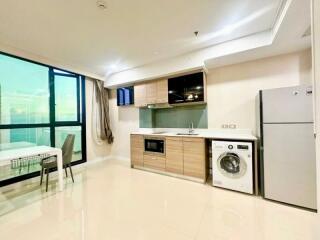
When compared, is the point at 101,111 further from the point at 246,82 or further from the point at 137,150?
the point at 246,82

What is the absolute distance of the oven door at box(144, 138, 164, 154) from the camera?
12.2ft

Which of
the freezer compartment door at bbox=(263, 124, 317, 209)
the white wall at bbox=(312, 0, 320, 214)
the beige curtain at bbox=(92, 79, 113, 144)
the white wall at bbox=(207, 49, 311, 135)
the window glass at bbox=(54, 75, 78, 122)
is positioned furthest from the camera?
the beige curtain at bbox=(92, 79, 113, 144)

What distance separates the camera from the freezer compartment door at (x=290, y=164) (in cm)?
207

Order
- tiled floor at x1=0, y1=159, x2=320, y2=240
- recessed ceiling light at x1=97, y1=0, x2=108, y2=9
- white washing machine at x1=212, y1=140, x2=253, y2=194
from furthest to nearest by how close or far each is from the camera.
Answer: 1. white washing machine at x1=212, y1=140, x2=253, y2=194
2. recessed ceiling light at x1=97, y1=0, x2=108, y2=9
3. tiled floor at x1=0, y1=159, x2=320, y2=240

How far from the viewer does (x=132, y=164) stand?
420cm

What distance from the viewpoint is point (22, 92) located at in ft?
10.8

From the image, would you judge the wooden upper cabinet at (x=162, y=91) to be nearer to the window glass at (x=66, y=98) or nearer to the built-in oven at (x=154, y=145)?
the built-in oven at (x=154, y=145)

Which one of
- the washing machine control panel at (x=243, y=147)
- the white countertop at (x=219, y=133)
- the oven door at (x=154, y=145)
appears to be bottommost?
the oven door at (x=154, y=145)

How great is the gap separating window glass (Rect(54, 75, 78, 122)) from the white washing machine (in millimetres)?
3798

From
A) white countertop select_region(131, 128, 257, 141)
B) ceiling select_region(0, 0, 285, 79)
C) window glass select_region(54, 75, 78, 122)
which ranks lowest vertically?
white countertop select_region(131, 128, 257, 141)

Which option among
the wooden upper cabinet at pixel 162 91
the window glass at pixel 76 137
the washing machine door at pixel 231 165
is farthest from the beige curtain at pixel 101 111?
the washing machine door at pixel 231 165

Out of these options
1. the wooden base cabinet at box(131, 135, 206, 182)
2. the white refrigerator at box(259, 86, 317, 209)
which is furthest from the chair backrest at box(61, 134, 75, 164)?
the white refrigerator at box(259, 86, 317, 209)

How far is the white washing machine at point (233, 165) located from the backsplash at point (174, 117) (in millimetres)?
923

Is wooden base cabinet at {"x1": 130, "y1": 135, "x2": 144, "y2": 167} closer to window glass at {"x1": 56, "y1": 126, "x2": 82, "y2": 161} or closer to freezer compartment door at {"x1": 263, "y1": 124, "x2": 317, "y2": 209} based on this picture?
window glass at {"x1": 56, "y1": 126, "x2": 82, "y2": 161}
